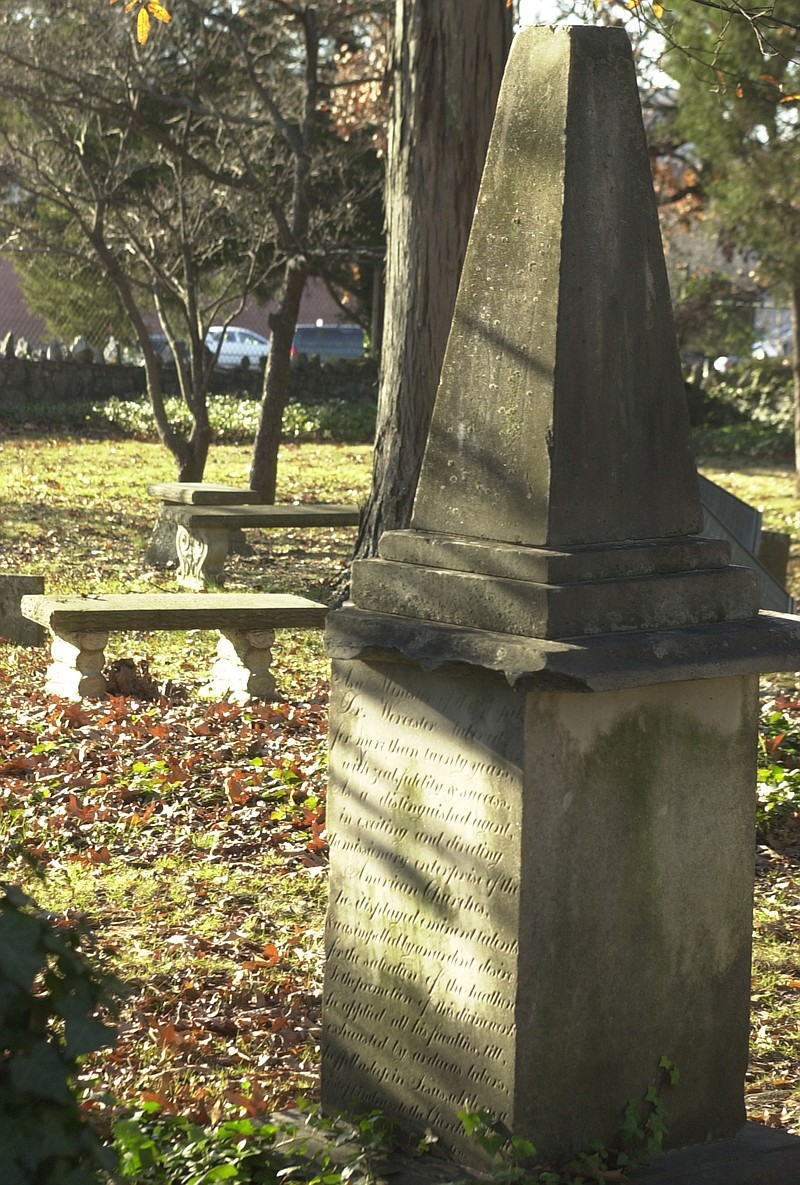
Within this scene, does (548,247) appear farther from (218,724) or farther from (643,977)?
(218,724)

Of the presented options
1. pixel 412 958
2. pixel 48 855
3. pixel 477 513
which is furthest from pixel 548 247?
pixel 48 855

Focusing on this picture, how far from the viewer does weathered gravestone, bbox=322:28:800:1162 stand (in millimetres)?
3113

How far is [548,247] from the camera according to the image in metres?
3.18

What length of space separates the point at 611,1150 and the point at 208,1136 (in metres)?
0.89

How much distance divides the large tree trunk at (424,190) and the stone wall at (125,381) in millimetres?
17020

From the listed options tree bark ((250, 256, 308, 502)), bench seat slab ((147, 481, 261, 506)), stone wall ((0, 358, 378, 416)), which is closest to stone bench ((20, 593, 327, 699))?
bench seat slab ((147, 481, 261, 506))

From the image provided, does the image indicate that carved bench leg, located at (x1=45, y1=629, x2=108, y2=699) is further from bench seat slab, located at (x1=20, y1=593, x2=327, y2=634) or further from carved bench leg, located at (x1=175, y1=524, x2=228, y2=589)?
carved bench leg, located at (x1=175, y1=524, x2=228, y2=589)

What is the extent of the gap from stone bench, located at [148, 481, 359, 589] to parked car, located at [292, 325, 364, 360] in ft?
98.1

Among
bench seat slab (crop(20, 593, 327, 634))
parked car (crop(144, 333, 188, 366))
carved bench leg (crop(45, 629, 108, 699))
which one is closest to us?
bench seat slab (crop(20, 593, 327, 634))

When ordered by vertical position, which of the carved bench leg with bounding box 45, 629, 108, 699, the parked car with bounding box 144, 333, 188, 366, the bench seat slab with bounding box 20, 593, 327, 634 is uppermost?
the parked car with bounding box 144, 333, 188, 366

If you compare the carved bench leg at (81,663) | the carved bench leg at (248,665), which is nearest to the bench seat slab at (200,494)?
the carved bench leg at (248,665)

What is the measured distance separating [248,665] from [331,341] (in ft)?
118

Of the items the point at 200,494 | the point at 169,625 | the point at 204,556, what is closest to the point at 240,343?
the point at 200,494

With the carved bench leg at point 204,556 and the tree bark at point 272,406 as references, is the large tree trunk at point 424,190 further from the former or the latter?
the tree bark at point 272,406
